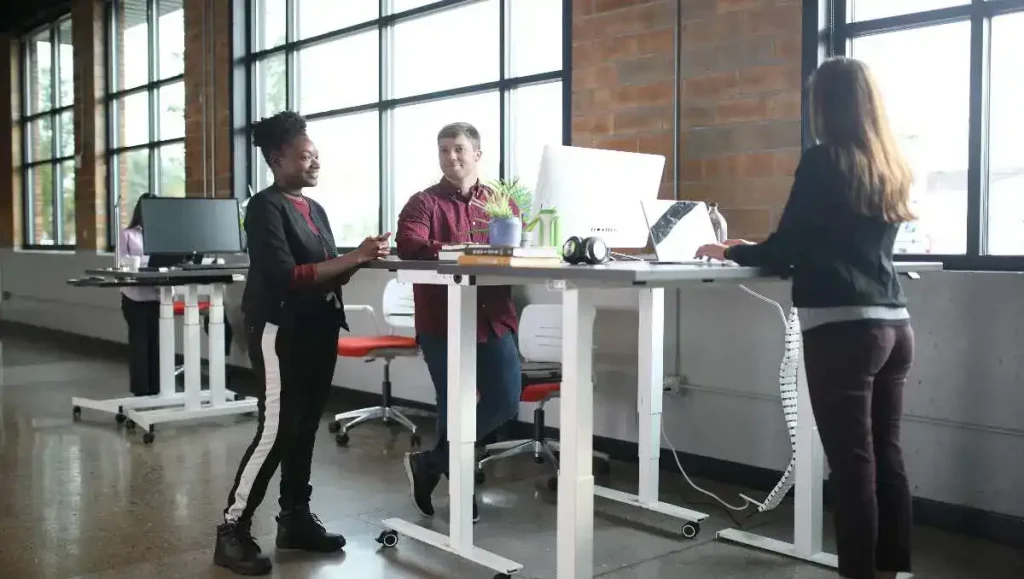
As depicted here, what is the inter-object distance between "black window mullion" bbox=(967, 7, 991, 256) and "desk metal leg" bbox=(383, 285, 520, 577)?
186 cm

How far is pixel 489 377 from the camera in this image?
10.4 ft

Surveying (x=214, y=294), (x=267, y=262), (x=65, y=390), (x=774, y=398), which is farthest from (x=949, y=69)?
(x=65, y=390)

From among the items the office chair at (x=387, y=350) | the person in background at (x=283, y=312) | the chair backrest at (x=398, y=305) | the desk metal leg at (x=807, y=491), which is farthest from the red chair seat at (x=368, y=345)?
the desk metal leg at (x=807, y=491)

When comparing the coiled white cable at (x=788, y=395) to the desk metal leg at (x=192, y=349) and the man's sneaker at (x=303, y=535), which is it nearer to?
the man's sneaker at (x=303, y=535)

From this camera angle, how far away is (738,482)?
12.8ft

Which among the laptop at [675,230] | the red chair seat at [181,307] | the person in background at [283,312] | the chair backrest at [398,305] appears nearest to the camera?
the laptop at [675,230]

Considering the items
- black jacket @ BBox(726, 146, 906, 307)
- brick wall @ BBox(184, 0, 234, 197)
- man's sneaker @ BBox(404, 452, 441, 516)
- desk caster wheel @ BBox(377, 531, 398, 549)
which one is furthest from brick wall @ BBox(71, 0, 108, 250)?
black jacket @ BBox(726, 146, 906, 307)

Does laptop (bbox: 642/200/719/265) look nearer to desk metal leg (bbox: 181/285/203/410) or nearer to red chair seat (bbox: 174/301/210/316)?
desk metal leg (bbox: 181/285/203/410)

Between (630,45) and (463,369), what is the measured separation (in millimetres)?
2065

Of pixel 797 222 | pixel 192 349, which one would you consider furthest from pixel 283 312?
pixel 192 349

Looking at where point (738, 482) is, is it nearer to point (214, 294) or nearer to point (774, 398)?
point (774, 398)

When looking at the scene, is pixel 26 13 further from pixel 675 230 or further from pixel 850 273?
pixel 850 273

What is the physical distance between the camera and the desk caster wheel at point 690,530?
3189 mm

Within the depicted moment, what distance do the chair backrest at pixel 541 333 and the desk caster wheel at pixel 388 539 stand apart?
141 centimetres
